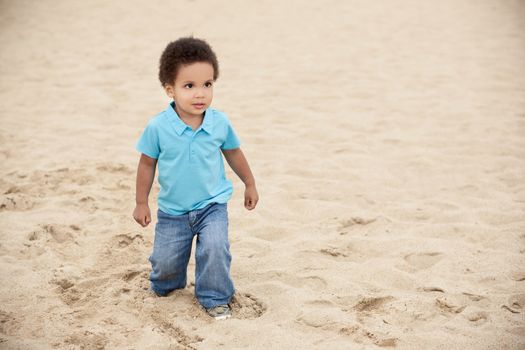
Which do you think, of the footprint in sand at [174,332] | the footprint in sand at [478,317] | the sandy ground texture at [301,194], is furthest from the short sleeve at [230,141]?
the footprint in sand at [478,317]

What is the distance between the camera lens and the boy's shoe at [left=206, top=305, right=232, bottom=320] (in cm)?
264

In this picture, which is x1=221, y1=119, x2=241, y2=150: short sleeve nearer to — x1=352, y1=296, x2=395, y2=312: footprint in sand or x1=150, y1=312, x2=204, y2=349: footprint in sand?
x1=150, y1=312, x2=204, y2=349: footprint in sand

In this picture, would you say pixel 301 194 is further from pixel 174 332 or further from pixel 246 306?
A: pixel 174 332

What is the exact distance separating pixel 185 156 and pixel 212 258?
1.56ft

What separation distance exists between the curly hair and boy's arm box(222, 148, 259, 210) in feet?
1.45

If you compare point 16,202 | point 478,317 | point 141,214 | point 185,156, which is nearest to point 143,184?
point 141,214

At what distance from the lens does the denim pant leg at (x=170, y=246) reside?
2705 mm

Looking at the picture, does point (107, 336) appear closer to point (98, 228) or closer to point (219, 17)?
point (98, 228)

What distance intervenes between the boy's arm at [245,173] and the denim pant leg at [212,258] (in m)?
0.16

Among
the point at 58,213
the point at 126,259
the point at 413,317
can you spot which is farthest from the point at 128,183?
the point at 413,317

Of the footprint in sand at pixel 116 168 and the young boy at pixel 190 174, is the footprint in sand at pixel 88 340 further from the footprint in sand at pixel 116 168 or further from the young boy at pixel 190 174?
the footprint in sand at pixel 116 168

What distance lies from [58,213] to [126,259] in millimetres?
731

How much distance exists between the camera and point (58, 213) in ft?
11.9

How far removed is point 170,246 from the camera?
271cm
